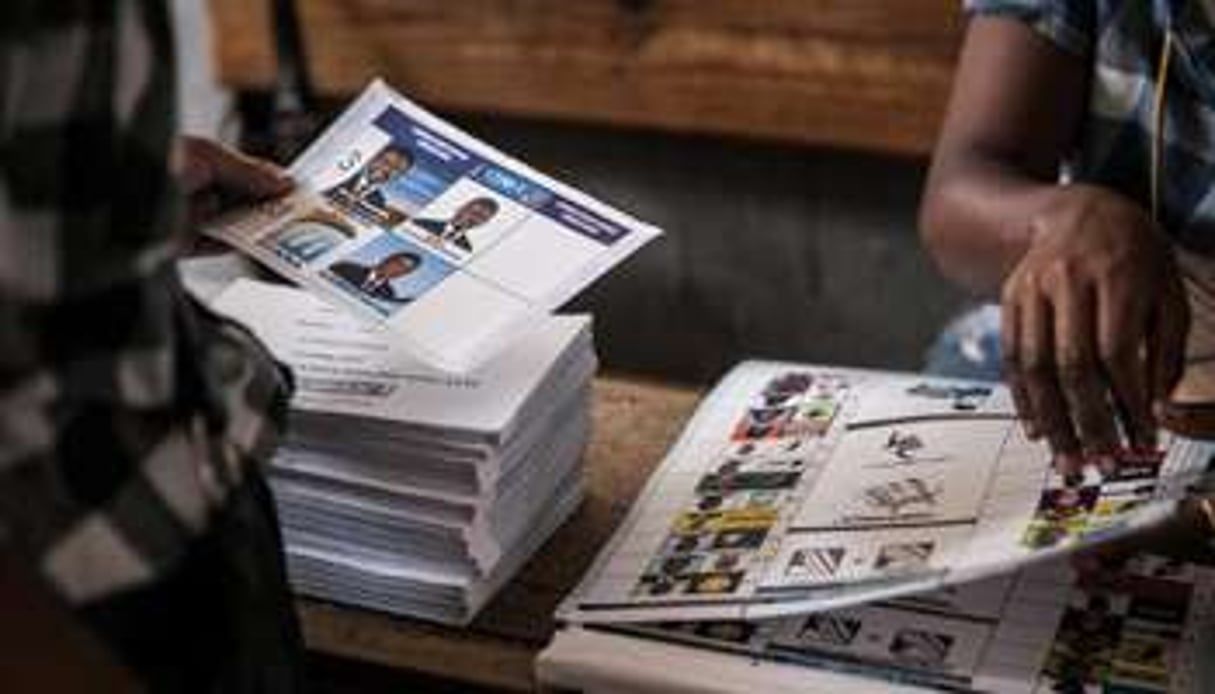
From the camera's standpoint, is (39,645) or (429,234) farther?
(429,234)

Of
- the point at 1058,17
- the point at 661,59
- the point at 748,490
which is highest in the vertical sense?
the point at 1058,17

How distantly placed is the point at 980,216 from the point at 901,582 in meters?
0.39

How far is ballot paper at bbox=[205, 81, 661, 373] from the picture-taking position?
42.6 inches

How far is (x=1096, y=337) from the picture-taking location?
41.1 inches

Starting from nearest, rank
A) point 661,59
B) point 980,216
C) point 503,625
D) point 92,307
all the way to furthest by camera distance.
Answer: point 92,307, point 503,625, point 980,216, point 661,59

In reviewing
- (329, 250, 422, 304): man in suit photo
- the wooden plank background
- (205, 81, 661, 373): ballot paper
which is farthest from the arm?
the wooden plank background

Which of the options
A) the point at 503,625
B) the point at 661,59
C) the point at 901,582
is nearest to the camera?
the point at 901,582

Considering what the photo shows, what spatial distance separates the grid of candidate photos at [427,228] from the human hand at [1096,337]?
0.24 metres

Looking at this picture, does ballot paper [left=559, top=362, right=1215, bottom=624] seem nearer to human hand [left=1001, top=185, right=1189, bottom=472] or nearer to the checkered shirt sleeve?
human hand [left=1001, top=185, right=1189, bottom=472]

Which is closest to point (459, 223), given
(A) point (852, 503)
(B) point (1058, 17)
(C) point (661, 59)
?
(A) point (852, 503)

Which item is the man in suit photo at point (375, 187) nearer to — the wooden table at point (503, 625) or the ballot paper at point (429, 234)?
the ballot paper at point (429, 234)

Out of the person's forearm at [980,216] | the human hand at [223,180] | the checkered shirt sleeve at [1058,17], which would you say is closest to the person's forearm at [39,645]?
the human hand at [223,180]

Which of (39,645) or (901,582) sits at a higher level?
(39,645)

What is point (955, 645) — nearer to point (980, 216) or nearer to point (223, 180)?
point (980, 216)
